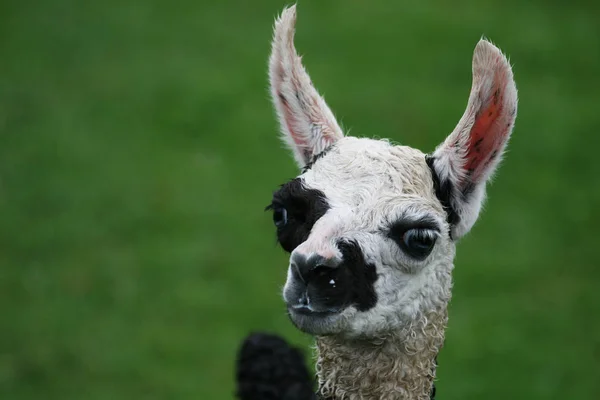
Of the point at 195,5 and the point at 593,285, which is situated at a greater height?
the point at 195,5

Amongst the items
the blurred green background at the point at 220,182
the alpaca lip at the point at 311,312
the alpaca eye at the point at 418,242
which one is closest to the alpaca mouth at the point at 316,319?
the alpaca lip at the point at 311,312

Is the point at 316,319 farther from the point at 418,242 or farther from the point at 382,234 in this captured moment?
the point at 418,242

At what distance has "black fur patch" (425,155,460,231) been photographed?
14.3 feet

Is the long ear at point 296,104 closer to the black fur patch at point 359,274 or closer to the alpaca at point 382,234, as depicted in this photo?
the alpaca at point 382,234

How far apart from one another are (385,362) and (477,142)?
110 cm

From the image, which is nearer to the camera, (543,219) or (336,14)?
(543,219)

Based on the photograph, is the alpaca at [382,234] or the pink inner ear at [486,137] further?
the pink inner ear at [486,137]

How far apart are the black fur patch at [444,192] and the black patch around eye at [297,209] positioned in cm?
58

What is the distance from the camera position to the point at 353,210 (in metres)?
4.05

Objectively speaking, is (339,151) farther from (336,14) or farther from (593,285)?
(336,14)

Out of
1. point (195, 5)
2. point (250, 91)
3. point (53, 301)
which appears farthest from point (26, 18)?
point (53, 301)

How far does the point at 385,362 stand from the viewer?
14.0ft

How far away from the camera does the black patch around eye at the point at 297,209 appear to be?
13.5 feet

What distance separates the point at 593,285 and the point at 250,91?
5.79 metres
